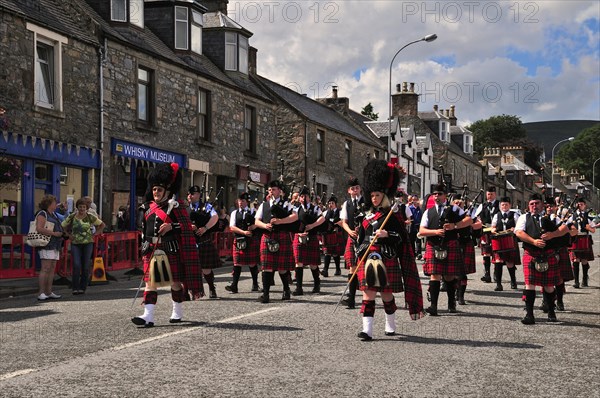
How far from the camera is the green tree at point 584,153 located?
111m

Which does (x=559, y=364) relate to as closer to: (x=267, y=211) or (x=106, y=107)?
(x=267, y=211)

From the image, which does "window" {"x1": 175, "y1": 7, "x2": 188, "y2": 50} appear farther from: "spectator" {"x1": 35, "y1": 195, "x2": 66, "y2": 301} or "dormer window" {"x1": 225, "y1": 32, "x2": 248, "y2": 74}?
"spectator" {"x1": 35, "y1": 195, "x2": 66, "y2": 301}

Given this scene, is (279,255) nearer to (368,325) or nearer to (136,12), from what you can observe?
(368,325)

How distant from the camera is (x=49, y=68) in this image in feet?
63.2

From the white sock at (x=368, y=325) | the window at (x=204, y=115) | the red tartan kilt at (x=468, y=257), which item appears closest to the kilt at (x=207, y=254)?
the red tartan kilt at (x=468, y=257)

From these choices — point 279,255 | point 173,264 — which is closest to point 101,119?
point 279,255

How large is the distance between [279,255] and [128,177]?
38.7ft

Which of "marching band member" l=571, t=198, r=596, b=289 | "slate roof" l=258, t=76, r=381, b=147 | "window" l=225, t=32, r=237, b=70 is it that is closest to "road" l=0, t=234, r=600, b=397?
"marching band member" l=571, t=198, r=596, b=289

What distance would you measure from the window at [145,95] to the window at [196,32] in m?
4.03

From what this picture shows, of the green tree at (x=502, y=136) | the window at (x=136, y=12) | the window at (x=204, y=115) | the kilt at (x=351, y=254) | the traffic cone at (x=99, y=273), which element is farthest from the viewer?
the green tree at (x=502, y=136)

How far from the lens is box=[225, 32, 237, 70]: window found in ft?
96.9

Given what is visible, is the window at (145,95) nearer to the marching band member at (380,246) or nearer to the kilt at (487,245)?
the kilt at (487,245)

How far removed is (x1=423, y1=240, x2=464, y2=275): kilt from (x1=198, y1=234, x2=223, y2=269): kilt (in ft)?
11.6

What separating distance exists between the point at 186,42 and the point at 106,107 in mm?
6035
